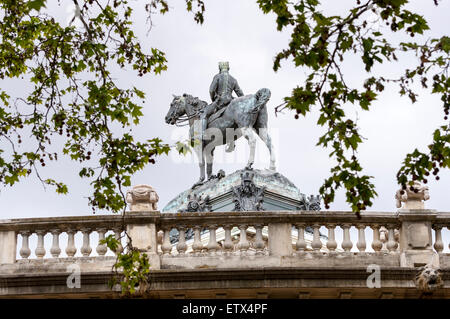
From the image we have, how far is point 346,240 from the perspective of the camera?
79.2 ft

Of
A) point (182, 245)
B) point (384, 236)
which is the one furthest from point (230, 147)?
point (182, 245)

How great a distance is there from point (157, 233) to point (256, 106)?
7327mm

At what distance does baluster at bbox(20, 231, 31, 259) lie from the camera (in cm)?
2411

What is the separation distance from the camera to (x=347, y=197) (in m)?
19.7

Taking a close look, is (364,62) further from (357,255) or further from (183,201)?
(183,201)

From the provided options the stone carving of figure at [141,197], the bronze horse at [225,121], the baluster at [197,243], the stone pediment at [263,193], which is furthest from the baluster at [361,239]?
the bronze horse at [225,121]

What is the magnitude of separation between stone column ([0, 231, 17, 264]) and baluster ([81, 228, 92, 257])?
48.2 inches

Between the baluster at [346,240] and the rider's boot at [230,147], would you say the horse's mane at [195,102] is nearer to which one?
the rider's boot at [230,147]

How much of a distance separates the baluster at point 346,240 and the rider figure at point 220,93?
314 inches

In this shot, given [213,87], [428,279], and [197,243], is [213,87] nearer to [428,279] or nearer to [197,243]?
[197,243]

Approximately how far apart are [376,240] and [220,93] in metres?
8.64
